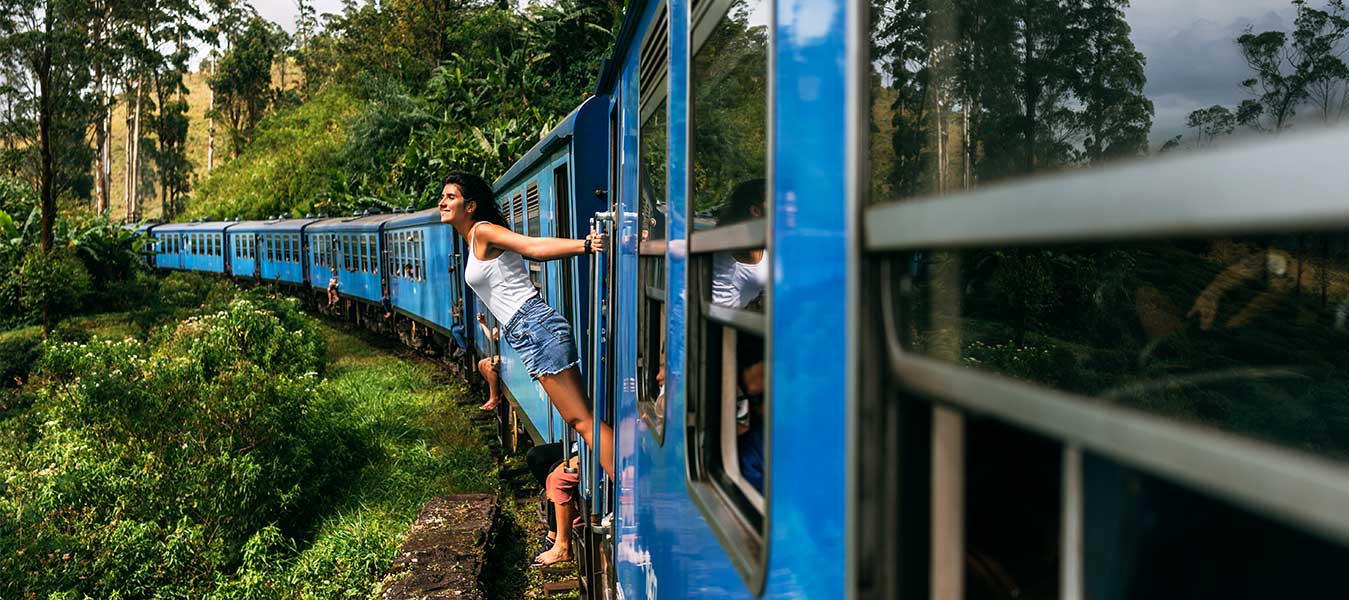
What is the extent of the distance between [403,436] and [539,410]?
10.8ft

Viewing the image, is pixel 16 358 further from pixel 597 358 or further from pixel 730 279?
pixel 730 279

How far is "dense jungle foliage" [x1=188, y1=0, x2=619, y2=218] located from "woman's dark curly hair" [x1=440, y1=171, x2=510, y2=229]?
17.0m

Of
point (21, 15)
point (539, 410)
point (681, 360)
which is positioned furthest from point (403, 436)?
point (21, 15)

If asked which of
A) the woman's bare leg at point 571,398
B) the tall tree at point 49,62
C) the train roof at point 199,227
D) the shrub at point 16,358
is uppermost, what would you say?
the tall tree at point 49,62

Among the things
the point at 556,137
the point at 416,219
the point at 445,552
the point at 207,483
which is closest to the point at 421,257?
the point at 416,219

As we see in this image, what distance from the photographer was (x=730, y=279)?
1824 mm

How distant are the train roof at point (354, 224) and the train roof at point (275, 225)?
1175 mm

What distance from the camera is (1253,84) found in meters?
1.31

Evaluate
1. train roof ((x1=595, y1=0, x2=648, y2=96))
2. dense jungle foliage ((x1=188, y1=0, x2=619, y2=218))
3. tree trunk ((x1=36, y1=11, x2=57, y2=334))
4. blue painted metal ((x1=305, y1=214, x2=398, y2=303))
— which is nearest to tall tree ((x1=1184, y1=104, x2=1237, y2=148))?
train roof ((x1=595, y1=0, x2=648, y2=96))

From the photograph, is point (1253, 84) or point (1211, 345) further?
point (1211, 345)

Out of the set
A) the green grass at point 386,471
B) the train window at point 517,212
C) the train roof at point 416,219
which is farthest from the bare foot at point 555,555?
the train roof at point 416,219

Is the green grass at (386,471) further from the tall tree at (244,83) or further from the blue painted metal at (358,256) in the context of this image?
the tall tree at (244,83)

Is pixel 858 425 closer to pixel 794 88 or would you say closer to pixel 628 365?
pixel 794 88

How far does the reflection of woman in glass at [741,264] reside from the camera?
1.62 m
